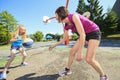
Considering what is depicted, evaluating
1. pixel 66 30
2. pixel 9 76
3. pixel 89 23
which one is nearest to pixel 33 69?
pixel 9 76

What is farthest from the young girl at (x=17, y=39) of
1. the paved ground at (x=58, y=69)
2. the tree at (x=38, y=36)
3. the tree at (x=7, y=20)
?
the tree at (x=38, y=36)

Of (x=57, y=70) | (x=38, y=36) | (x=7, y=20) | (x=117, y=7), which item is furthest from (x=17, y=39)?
(x=38, y=36)

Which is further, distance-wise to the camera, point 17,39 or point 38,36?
point 38,36

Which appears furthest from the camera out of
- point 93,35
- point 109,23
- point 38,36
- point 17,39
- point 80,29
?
point 38,36

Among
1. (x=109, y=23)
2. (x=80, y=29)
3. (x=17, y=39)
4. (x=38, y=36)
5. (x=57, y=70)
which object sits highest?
(x=109, y=23)

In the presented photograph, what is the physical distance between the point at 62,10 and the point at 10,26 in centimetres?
5750

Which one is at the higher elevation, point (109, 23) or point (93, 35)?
point (109, 23)

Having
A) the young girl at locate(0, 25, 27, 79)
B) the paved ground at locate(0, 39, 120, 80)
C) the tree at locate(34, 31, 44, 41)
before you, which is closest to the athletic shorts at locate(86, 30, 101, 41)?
the paved ground at locate(0, 39, 120, 80)

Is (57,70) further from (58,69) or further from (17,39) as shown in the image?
(17,39)

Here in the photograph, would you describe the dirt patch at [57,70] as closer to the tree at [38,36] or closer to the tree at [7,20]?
the tree at [7,20]

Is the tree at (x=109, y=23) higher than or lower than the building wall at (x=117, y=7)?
lower

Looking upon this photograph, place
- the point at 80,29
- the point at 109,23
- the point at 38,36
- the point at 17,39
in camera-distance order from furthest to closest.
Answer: the point at 38,36 < the point at 109,23 < the point at 17,39 < the point at 80,29

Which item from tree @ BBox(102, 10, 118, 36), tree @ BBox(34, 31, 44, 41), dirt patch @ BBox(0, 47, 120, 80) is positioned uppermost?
tree @ BBox(102, 10, 118, 36)

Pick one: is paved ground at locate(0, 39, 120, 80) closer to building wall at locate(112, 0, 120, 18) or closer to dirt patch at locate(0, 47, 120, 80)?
dirt patch at locate(0, 47, 120, 80)
